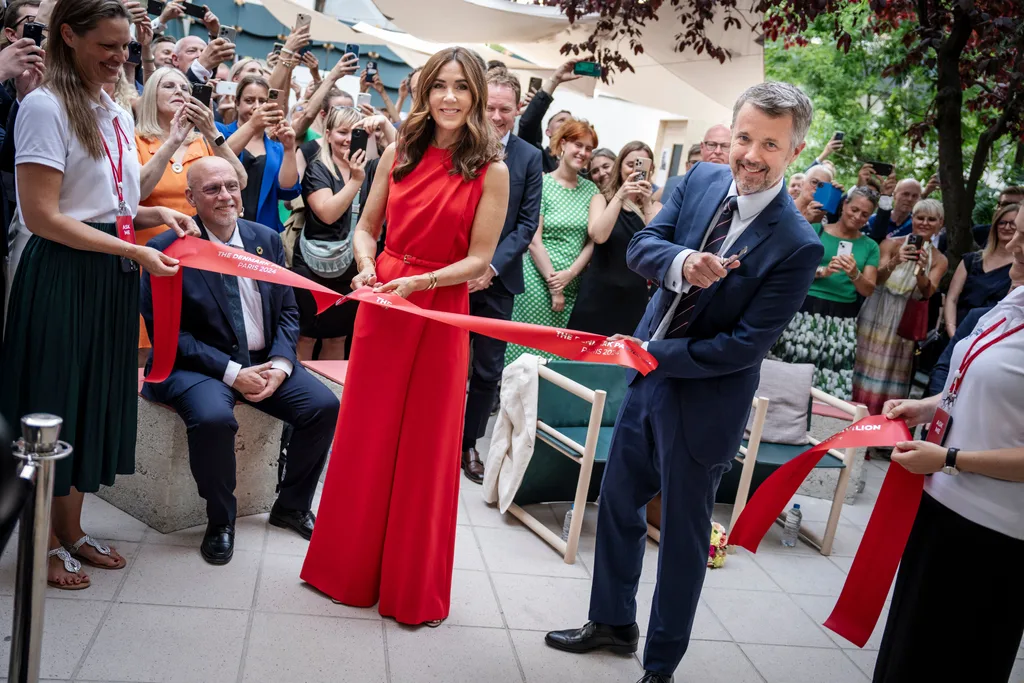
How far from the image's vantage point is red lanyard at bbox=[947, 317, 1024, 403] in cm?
232

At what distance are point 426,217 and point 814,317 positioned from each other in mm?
3584

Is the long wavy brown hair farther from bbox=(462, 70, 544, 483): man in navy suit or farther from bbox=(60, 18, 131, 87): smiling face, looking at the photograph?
bbox=(462, 70, 544, 483): man in navy suit

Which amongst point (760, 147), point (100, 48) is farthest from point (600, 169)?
point (100, 48)

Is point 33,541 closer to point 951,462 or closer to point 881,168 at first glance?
point 951,462

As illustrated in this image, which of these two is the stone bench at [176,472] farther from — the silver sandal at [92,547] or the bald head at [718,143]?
the bald head at [718,143]

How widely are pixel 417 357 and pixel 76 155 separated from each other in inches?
50.3

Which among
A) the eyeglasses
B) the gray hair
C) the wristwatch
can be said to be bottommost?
the wristwatch

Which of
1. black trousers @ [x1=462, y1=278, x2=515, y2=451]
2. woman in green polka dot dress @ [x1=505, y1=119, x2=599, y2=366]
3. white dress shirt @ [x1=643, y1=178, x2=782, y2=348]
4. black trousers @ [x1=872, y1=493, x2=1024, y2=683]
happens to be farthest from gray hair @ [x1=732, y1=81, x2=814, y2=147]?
woman in green polka dot dress @ [x1=505, y1=119, x2=599, y2=366]

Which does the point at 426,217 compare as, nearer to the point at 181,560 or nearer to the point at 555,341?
the point at 555,341

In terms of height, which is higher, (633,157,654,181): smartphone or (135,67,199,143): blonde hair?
(633,157,654,181): smartphone

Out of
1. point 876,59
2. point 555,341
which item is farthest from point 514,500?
point 876,59

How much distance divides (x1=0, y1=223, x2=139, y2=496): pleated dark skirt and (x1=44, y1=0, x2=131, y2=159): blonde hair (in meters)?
0.32

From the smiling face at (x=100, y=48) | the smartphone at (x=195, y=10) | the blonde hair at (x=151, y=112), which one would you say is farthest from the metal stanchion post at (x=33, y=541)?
the smartphone at (x=195, y=10)

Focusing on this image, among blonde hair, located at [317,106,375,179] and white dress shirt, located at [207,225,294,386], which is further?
blonde hair, located at [317,106,375,179]
